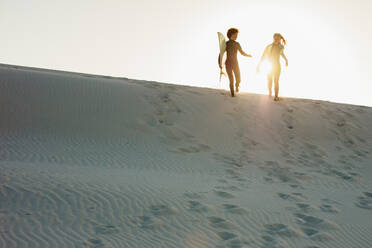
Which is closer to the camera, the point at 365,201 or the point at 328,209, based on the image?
the point at 328,209

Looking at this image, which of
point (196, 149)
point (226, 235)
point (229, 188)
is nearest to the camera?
point (226, 235)

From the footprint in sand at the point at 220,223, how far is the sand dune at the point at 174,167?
0.02 meters

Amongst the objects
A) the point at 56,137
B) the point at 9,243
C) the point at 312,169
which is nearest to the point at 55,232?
the point at 9,243

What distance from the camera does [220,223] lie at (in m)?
4.30

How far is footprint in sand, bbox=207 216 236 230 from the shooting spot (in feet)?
13.9

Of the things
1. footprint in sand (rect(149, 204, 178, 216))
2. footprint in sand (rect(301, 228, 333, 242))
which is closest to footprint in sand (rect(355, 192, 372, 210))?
footprint in sand (rect(301, 228, 333, 242))

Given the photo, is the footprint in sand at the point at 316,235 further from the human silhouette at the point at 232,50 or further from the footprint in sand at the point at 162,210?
the human silhouette at the point at 232,50

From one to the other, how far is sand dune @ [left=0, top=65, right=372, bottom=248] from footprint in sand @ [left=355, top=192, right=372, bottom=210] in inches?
1.6

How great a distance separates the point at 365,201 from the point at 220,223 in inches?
122

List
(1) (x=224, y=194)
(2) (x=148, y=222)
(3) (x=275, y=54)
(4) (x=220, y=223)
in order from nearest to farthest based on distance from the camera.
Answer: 1. (2) (x=148, y=222)
2. (4) (x=220, y=223)
3. (1) (x=224, y=194)
4. (3) (x=275, y=54)

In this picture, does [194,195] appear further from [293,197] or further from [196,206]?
[293,197]

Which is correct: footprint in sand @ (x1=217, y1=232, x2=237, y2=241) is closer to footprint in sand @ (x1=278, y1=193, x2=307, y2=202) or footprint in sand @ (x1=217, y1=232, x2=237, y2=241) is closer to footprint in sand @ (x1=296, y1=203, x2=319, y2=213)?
footprint in sand @ (x1=296, y1=203, x2=319, y2=213)

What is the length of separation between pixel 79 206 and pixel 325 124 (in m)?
8.69

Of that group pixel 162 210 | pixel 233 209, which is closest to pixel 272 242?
pixel 233 209
